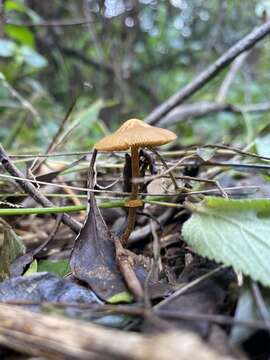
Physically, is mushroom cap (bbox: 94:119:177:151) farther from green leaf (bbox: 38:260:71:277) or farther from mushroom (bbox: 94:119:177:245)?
green leaf (bbox: 38:260:71:277)

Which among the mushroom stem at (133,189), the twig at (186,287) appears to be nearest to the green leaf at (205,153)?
the mushroom stem at (133,189)

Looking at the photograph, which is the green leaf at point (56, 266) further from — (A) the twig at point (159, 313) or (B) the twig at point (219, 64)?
(B) the twig at point (219, 64)

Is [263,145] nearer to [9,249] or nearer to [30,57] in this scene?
[9,249]

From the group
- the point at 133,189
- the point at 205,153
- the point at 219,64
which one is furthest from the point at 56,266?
the point at 219,64

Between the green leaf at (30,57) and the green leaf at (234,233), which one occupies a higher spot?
the green leaf at (30,57)

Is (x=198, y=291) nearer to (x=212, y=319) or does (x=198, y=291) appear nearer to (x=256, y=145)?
(x=212, y=319)

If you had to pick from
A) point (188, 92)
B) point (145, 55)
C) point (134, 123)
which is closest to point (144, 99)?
point (145, 55)
